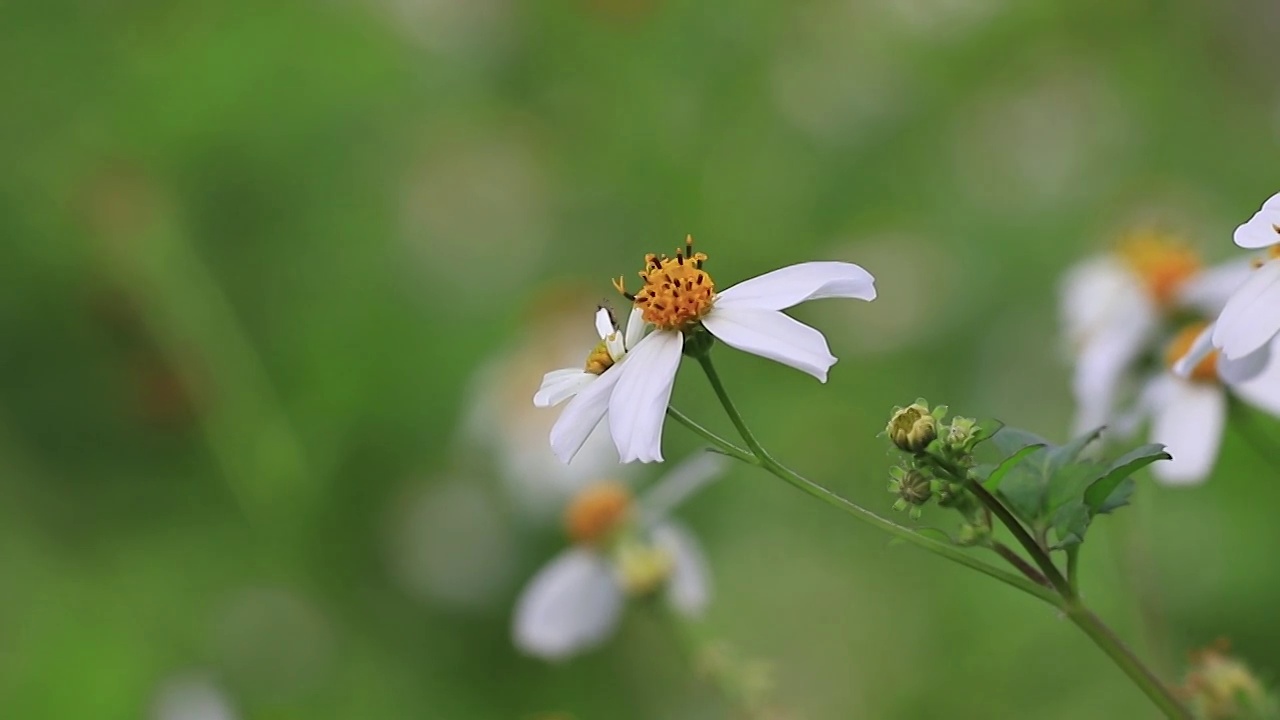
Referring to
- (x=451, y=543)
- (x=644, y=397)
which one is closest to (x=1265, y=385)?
(x=644, y=397)

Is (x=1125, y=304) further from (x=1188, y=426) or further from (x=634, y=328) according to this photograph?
(x=634, y=328)

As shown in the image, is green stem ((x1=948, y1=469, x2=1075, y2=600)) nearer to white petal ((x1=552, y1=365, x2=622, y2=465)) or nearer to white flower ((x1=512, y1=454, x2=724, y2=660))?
white petal ((x1=552, y1=365, x2=622, y2=465))

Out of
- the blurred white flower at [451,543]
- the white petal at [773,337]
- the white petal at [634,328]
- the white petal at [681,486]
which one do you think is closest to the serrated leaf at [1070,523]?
the white petal at [773,337]

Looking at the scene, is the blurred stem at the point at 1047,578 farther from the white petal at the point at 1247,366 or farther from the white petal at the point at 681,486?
the white petal at the point at 681,486

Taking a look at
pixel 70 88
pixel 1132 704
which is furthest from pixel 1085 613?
pixel 70 88

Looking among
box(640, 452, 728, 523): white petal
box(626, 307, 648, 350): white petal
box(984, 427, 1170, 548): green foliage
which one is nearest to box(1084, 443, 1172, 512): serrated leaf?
box(984, 427, 1170, 548): green foliage

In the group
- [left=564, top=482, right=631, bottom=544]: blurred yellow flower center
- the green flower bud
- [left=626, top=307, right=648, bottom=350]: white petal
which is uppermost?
[left=564, top=482, right=631, bottom=544]: blurred yellow flower center

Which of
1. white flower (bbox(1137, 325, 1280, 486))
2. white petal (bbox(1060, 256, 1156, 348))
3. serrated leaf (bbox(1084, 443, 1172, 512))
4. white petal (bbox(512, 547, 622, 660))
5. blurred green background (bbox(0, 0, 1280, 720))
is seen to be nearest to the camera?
serrated leaf (bbox(1084, 443, 1172, 512))
